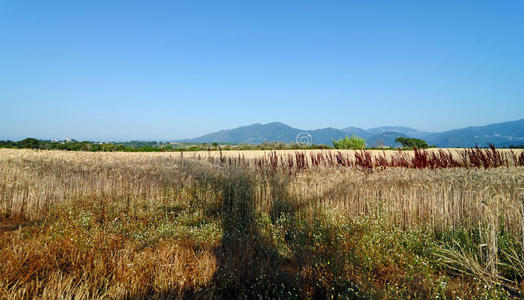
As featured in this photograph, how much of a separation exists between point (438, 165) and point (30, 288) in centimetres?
1425

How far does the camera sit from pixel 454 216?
550cm

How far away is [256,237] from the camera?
5.11 metres

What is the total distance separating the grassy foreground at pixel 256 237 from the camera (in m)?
3.43

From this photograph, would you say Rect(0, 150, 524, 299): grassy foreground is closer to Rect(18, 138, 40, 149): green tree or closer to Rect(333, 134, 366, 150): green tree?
Rect(18, 138, 40, 149): green tree

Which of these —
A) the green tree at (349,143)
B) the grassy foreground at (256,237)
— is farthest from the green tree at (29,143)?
the green tree at (349,143)

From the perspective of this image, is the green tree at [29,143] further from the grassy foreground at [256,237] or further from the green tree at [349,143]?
the green tree at [349,143]

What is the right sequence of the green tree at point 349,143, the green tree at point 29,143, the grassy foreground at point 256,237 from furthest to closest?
1. the green tree at point 349,143
2. the green tree at point 29,143
3. the grassy foreground at point 256,237

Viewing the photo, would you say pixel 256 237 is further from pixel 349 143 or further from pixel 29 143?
pixel 349 143

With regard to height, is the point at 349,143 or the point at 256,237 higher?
the point at 349,143

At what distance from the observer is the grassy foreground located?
3430 millimetres

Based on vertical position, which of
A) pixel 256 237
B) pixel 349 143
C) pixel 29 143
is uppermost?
pixel 29 143

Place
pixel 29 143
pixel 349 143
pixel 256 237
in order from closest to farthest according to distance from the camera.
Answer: pixel 256 237 < pixel 29 143 < pixel 349 143

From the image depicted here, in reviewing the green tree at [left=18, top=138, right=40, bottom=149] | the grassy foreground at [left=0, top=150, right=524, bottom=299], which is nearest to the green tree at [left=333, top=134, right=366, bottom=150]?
the grassy foreground at [left=0, top=150, right=524, bottom=299]

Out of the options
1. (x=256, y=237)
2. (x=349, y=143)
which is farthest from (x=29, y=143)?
(x=349, y=143)
